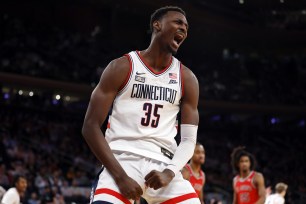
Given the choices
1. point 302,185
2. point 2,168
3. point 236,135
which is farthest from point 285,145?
point 2,168

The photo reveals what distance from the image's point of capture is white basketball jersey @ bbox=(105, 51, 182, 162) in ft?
11.1

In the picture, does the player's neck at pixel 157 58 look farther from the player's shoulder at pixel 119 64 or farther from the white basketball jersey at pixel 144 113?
the player's shoulder at pixel 119 64

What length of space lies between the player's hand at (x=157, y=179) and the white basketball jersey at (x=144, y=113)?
0.16 metres

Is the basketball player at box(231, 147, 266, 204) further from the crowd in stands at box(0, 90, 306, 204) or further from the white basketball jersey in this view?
the crowd in stands at box(0, 90, 306, 204)

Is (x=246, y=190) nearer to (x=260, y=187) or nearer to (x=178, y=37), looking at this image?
(x=260, y=187)

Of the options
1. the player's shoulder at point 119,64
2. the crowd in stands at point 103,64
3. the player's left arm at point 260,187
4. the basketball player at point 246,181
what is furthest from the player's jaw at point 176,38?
the crowd in stands at point 103,64

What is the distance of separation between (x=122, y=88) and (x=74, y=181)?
1194 centimetres

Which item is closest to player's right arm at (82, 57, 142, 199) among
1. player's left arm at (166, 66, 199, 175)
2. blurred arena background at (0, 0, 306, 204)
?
player's left arm at (166, 66, 199, 175)

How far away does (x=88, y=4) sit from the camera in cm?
2480

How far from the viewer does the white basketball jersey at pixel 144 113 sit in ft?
11.1

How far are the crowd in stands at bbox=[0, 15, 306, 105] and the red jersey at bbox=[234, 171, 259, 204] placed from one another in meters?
12.3

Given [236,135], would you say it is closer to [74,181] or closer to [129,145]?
[74,181]

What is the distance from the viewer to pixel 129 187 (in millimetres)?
3205

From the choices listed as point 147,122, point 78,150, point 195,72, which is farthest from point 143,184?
point 195,72
